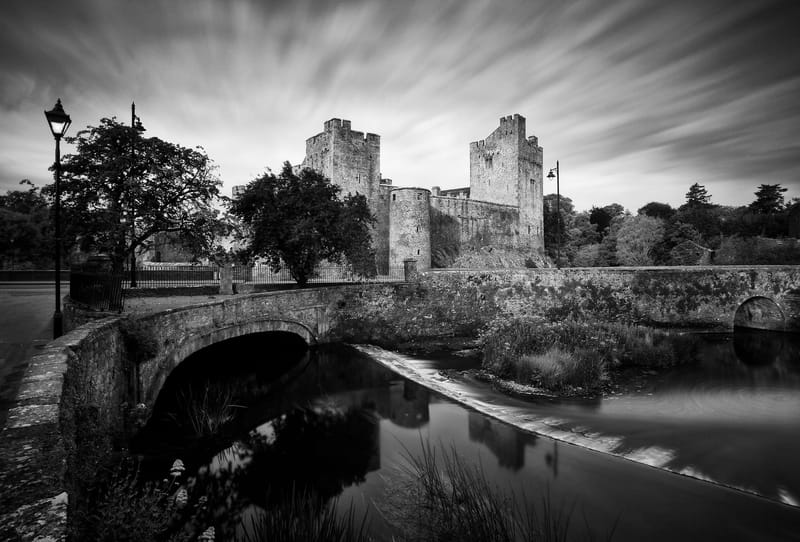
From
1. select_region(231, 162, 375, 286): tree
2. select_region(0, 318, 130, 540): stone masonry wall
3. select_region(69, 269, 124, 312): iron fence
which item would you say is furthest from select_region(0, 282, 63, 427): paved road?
select_region(231, 162, 375, 286): tree

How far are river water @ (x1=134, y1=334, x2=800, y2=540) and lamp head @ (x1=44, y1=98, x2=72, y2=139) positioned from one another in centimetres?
635

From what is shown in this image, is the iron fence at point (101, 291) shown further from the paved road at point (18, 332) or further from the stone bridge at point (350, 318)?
the stone bridge at point (350, 318)

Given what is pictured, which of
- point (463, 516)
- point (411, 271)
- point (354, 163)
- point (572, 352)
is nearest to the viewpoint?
point (463, 516)

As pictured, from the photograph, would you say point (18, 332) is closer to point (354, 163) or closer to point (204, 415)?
point (204, 415)

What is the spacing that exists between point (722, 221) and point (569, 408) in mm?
55237

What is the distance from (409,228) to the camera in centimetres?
3008

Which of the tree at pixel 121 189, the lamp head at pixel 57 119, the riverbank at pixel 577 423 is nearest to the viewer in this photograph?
the riverbank at pixel 577 423

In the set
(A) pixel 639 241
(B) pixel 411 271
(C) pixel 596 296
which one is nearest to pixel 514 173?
(A) pixel 639 241

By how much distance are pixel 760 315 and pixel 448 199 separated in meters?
22.8

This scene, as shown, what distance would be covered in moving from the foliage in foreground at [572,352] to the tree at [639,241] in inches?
1031

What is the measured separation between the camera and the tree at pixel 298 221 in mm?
17828

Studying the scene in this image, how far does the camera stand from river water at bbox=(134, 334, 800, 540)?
22.5 ft

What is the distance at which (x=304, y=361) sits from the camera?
16.4 metres

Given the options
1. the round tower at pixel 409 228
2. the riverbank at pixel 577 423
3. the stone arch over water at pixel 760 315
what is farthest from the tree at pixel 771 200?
the riverbank at pixel 577 423
